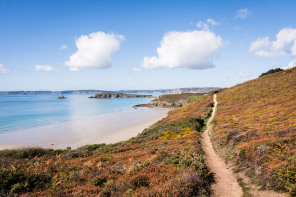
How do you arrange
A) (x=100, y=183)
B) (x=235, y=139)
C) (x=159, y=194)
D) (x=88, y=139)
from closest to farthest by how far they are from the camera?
(x=159, y=194) < (x=100, y=183) < (x=235, y=139) < (x=88, y=139)

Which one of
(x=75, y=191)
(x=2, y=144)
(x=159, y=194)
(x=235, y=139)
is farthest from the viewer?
(x=2, y=144)

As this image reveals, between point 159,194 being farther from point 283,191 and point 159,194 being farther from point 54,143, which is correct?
point 54,143

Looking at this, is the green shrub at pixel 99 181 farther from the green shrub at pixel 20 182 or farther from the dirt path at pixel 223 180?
the dirt path at pixel 223 180

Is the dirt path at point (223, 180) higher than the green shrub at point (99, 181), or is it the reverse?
the green shrub at point (99, 181)

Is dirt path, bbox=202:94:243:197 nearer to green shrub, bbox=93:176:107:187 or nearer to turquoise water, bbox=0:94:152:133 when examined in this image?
green shrub, bbox=93:176:107:187

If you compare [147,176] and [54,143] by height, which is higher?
[147,176]

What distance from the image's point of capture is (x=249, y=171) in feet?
30.7

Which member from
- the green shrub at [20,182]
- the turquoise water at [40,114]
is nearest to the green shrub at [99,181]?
the green shrub at [20,182]

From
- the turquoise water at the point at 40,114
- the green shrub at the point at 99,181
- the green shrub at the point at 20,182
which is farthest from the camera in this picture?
the turquoise water at the point at 40,114

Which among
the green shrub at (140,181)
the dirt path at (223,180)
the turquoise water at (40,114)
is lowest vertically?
the turquoise water at (40,114)

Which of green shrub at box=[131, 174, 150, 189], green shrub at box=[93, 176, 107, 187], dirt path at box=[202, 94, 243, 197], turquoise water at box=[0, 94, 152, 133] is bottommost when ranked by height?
turquoise water at box=[0, 94, 152, 133]

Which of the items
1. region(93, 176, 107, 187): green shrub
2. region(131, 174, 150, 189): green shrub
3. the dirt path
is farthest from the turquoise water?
the dirt path

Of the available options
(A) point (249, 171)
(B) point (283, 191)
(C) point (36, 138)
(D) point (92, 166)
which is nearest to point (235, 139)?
(A) point (249, 171)

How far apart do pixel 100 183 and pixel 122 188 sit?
1537 mm
